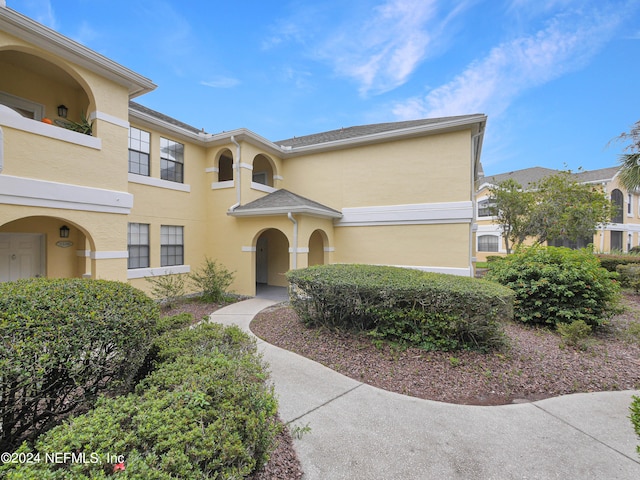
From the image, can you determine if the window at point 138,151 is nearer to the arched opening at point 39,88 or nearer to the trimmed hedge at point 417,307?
the arched opening at point 39,88

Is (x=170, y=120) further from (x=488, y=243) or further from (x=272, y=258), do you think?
(x=488, y=243)

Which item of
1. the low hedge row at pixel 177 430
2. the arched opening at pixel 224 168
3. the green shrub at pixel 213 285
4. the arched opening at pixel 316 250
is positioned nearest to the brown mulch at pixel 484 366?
the low hedge row at pixel 177 430

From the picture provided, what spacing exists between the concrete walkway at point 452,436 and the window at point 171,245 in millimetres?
7864

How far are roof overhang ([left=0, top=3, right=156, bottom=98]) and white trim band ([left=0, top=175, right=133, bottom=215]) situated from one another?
2853mm

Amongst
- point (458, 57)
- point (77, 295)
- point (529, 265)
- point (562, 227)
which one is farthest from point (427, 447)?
point (562, 227)

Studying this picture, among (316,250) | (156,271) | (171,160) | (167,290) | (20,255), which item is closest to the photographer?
(20,255)

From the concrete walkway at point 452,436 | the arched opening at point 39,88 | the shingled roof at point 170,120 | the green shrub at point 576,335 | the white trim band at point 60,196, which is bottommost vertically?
the concrete walkway at point 452,436

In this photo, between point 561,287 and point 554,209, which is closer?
point 561,287

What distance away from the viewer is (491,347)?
492 cm

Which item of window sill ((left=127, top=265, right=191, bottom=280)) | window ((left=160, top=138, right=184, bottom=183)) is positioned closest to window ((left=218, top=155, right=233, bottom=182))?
window ((left=160, top=138, right=184, bottom=183))

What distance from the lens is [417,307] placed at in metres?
4.96

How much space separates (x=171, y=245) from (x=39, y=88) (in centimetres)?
549

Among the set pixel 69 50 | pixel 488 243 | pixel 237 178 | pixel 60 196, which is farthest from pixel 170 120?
pixel 488 243

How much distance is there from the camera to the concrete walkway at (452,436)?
2.50 m
